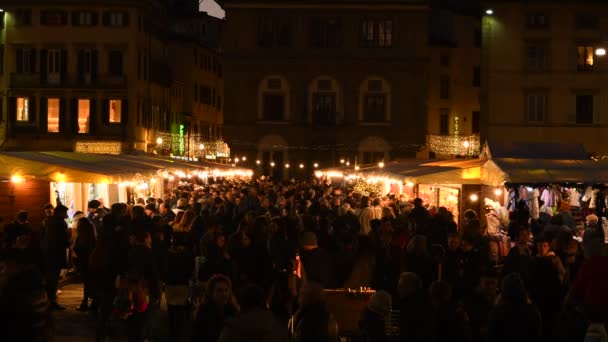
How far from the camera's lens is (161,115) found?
6562 cm

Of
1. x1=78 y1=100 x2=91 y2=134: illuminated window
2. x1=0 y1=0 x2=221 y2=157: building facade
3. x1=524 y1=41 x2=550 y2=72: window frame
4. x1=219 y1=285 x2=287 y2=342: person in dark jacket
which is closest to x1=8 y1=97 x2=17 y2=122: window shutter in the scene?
x1=0 y1=0 x2=221 y2=157: building facade

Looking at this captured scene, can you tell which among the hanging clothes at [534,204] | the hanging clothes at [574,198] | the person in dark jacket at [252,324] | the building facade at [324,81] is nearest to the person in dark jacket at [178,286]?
the person in dark jacket at [252,324]

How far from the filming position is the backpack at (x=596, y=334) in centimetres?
955

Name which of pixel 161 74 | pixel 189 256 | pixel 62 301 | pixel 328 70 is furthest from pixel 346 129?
pixel 189 256

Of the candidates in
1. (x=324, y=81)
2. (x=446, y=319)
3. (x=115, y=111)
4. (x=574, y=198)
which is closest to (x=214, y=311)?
(x=446, y=319)

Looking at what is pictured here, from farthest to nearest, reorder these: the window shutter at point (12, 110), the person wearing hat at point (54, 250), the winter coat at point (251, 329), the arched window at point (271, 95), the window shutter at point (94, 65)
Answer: the arched window at point (271, 95)
the window shutter at point (94, 65)
the window shutter at point (12, 110)
the person wearing hat at point (54, 250)
the winter coat at point (251, 329)

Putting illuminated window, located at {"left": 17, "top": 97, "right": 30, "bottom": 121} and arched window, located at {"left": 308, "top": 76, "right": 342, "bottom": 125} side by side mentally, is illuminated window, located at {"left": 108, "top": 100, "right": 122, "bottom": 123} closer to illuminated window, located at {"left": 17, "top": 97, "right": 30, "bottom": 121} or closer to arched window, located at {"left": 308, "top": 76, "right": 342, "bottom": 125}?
illuminated window, located at {"left": 17, "top": 97, "right": 30, "bottom": 121}

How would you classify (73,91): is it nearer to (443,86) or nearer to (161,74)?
(161,74)

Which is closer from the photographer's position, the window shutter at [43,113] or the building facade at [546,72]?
the building facade at [546,72]

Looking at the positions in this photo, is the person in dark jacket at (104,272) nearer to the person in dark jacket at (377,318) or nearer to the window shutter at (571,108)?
the person in dark jacket at (377,318)

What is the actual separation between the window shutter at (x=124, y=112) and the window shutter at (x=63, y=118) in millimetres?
2988

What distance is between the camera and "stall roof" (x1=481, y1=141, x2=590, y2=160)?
24.1m

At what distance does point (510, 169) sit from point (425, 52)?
51653 millimetres

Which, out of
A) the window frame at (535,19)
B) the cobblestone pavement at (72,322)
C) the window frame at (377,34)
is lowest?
the cobblestone pavement at (72,322)
